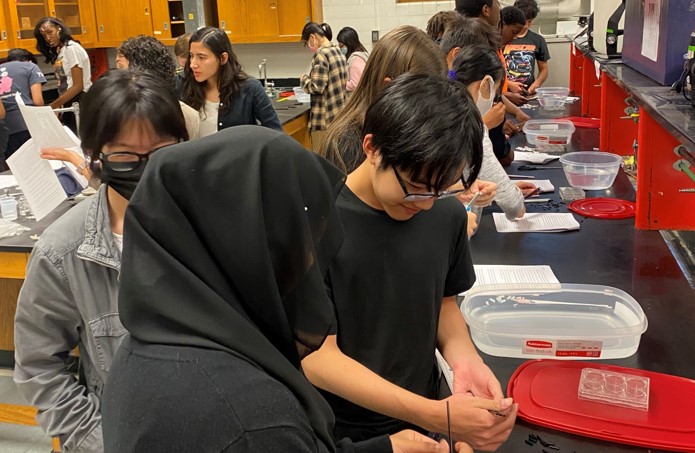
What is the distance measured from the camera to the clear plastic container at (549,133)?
11.9 feet

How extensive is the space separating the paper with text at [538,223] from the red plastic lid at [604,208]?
0.10 meters

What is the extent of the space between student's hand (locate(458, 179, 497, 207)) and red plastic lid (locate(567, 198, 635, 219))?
58 cm

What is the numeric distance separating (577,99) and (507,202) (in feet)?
10.6

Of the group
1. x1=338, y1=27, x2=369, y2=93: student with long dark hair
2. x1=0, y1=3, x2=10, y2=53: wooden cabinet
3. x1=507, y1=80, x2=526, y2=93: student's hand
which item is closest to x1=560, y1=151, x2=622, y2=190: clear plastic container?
x1=507, y1=80, x2=526, y2=93: student's hand

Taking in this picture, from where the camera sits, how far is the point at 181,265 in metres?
0.70

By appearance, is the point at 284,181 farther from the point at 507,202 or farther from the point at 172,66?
the point at 172,66

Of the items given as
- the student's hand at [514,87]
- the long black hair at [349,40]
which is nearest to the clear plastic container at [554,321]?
the student's hand at [514,87]

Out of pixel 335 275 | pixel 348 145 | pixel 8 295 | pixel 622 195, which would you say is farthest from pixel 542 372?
pixel 8 295

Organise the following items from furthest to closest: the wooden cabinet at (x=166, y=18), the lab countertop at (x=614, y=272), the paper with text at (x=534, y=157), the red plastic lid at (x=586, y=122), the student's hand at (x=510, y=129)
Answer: the wooden cabinet at (x=166, y=18), the red plastic lid at (x=586, y=122), the student's hand at (x=510, y=129), the paper with text at (x=534, y=157), the lab countertop at (x=614, y=272)

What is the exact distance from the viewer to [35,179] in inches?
88.8

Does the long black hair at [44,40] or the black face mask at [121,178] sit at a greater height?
the long black hair at [44,40]

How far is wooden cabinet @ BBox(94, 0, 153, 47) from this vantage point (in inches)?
317

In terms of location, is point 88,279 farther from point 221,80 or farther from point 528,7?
point 528,7

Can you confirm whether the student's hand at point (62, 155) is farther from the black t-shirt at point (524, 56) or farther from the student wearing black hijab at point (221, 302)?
the black t-shirt at point (524, 56)
